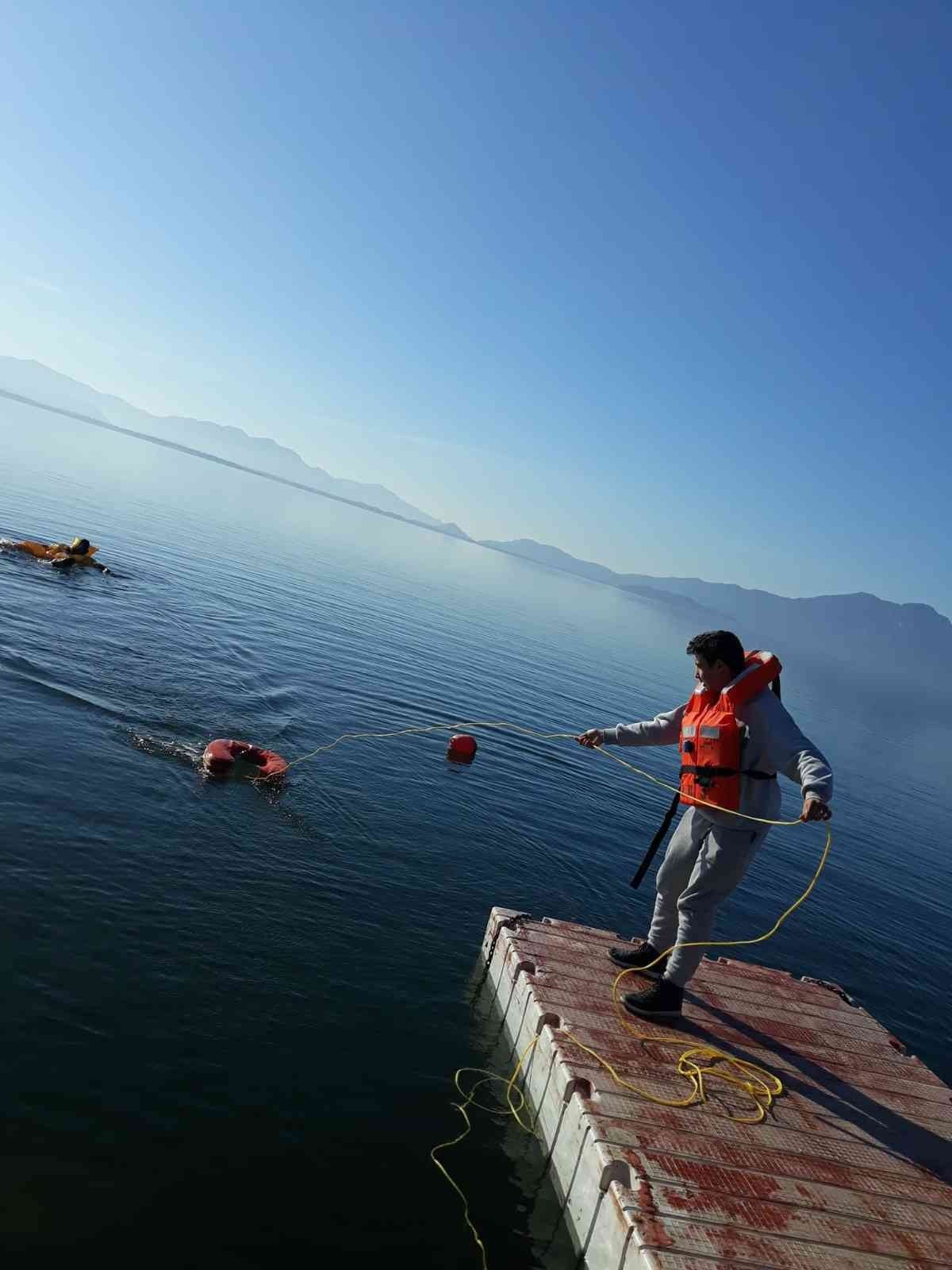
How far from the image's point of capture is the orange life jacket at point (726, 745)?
21.7ft

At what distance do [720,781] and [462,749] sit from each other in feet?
34.3

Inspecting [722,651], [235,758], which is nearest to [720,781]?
[722,651]

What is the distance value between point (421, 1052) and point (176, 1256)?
9.07 feet

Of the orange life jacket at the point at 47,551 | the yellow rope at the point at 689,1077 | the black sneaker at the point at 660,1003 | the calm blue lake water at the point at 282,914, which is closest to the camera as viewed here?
the calm blue lake water at the point at 282,914

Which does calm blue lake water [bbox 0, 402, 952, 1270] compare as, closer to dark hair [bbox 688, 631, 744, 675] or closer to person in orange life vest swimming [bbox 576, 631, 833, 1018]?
person in orange life vest swimming [bbox 576, 631, 833, 1018]

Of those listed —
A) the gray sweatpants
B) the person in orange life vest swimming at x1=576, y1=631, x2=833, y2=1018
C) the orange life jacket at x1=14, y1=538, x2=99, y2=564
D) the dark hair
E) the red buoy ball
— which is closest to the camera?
the person in orange life vest swimming at x1=576, y1=631, x2=833, y2=1018

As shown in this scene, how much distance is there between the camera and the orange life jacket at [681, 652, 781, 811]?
661 centimetres

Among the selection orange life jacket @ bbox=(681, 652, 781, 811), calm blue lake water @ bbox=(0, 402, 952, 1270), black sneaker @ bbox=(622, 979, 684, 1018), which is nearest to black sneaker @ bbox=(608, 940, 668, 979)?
black sneaker @ bbox=(622, 979, 684, 1018)

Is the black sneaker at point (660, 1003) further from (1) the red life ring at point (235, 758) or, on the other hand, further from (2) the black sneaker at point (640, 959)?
(1) the red life ring at point (235, 758)

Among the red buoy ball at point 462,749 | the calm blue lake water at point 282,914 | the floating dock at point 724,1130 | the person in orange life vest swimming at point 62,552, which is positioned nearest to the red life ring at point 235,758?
the calm blue lake water at point 282,914

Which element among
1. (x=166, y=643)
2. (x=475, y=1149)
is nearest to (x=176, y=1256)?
(x=475, y=1149)

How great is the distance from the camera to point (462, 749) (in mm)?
16734

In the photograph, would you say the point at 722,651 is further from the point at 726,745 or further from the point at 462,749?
the point at 462,749

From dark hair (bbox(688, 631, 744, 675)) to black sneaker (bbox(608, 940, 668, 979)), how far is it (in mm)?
3038
